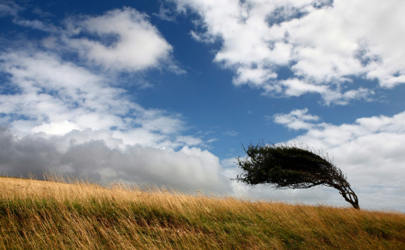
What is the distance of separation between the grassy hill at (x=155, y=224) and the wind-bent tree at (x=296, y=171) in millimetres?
4831

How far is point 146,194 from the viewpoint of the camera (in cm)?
1246

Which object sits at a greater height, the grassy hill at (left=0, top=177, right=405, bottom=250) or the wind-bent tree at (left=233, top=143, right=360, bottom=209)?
the wind-bent tree at (left=233, top=143, right=360, bottom=209)

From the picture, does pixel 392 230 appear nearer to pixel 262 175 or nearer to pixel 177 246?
pixel 262 175

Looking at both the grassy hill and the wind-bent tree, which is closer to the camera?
the grassy hill

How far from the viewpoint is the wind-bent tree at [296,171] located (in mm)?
18000

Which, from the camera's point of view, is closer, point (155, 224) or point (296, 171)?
point (155, 224)

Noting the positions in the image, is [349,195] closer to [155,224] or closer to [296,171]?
[296,171]

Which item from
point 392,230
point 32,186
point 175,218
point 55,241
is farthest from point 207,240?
point 392,230

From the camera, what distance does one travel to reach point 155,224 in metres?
9.59

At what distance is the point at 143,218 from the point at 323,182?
14.4 metres

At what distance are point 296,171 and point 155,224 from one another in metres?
11.9

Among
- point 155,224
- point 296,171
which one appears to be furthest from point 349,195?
point 155,224

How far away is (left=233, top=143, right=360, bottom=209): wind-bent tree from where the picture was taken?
709 inches

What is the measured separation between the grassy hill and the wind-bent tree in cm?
483
